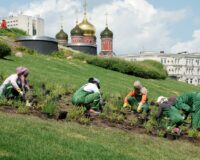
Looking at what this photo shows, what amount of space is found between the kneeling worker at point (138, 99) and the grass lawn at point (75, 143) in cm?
228

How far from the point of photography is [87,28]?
71.2m

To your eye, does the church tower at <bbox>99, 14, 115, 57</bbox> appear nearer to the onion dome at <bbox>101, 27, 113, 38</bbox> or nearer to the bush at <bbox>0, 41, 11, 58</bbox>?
the onion dome at <bbox>101, 27, 113, 38</bbox>

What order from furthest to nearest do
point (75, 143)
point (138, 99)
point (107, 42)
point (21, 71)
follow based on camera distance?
point (107, 42) < point (138, 99) < point (21, 71) < point (75, 143)

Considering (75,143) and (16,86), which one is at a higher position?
(16,86)

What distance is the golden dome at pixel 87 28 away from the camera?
71000 millimetres

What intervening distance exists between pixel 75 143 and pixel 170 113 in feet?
12.2

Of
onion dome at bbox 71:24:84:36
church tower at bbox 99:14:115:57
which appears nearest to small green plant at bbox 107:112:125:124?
onion dome at bbox 71:24:84:36

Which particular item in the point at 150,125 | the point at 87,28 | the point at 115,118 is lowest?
the point at 150,125

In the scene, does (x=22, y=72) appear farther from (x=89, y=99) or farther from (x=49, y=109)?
(x=89, y=99)

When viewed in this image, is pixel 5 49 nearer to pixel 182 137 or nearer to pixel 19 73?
pixel 19 73

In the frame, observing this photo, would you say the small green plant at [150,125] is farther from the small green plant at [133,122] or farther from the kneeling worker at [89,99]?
the kneeling worker at [89,99]

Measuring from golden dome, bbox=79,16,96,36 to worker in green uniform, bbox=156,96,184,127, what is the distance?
5951cm

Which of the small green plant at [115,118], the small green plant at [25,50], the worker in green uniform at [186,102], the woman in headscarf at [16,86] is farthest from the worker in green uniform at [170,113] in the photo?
the small green plant at [25,50]

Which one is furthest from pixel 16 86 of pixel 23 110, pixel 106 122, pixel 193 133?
pixel 193 133
